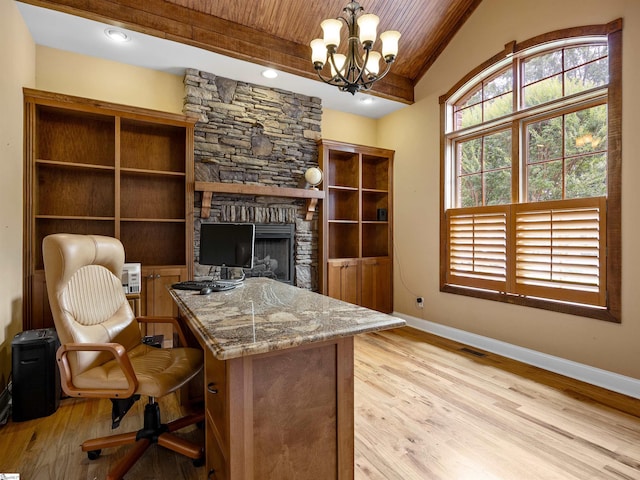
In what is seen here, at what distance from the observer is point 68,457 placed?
1.86 metres

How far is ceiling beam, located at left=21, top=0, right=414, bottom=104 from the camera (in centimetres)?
279

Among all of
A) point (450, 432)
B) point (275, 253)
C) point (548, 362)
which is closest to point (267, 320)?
point (450, 432)

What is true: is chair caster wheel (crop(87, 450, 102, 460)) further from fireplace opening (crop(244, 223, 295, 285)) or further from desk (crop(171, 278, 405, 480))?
fireplace opening (crop(244, 223, 295, 285))

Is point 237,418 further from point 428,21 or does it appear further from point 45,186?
point 428,21

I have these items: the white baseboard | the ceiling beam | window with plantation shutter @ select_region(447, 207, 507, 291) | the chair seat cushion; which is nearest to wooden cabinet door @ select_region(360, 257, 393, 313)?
the white baseboard

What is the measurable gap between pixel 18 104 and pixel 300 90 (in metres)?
2.78

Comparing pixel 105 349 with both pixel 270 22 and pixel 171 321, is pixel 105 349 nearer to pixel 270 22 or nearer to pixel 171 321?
pixel 171 321

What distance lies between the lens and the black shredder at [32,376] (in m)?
2.20

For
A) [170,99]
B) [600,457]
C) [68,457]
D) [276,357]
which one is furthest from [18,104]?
[600,457]

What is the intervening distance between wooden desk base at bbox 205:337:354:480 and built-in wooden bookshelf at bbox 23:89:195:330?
2367 millimetres

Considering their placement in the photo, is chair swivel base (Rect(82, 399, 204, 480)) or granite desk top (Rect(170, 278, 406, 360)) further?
chair swivel base (Rect(82, 399, 204, 480))

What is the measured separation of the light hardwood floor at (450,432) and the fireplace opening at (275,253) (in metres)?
1.69

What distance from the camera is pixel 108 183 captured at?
11.5ft

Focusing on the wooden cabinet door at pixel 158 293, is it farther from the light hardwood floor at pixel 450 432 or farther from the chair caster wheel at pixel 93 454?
the chair caster wheel at pixel 93 454
